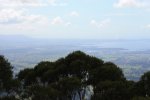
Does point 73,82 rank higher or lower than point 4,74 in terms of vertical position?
lower

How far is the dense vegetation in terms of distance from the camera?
33.8 m

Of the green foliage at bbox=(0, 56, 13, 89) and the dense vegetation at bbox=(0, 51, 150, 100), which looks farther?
the green foliage at bbox=(0, 56, 13, 89)

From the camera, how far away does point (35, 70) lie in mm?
46625

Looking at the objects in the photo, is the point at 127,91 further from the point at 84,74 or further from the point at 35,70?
the point at 35,70

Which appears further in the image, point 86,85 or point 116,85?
point 86,85

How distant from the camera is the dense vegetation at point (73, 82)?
1332 inches

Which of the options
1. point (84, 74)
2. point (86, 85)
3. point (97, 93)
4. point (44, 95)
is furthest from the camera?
point (84, 74)

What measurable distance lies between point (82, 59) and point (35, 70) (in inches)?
258

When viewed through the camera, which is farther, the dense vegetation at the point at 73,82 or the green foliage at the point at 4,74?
the green foliage at the point at 4,74

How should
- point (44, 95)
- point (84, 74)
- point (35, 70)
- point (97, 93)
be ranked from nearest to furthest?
point (44, 95) < point (97, 93) < point (84, 74) < point (35, 70)

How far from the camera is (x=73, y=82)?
119 feet

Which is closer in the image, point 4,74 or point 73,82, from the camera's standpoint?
point 73,82

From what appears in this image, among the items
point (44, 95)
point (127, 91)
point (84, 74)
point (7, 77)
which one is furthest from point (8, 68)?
Answer: point (127, 91)

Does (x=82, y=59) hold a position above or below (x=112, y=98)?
above
